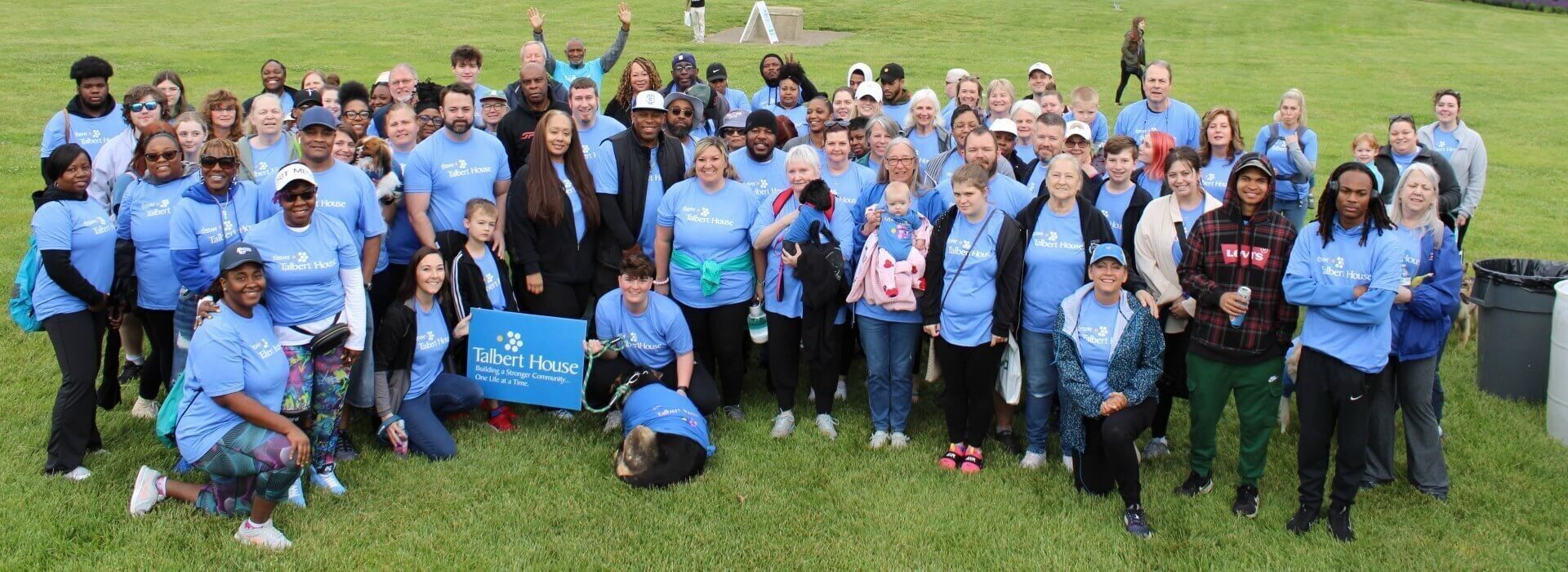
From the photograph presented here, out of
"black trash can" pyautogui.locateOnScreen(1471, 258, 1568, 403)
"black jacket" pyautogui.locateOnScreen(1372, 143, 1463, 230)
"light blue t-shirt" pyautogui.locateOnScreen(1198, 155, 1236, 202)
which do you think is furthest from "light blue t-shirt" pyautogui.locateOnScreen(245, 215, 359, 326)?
"black jacket" pyautogui.locateOnScreen(1372, 143, 1463, 230)

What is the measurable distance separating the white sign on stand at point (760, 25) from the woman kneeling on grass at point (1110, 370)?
27.0m

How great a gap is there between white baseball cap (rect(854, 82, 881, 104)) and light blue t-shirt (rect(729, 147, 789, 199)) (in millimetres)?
2166

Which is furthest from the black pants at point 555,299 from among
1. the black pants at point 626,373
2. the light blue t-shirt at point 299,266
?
the light blue t-shirt at point 299,266

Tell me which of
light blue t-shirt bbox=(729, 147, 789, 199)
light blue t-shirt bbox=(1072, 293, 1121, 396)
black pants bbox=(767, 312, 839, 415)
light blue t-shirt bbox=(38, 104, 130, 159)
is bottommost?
black pants bbox=(767, 312, 839, 415)

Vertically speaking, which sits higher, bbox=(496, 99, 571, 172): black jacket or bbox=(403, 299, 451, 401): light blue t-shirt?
bbox=(496, 99, 571, 172): black jacket

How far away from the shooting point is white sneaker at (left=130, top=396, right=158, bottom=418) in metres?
7.78

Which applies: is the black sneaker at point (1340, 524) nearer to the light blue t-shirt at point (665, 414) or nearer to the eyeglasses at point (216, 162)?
the light blue t-shirt at point (665, 414)

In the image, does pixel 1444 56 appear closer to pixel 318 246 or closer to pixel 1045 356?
pixel 1045 356

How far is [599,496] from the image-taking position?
675 centimetres

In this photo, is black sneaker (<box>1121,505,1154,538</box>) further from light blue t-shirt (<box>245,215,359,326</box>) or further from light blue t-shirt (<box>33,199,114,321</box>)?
light blue t-shirt (<box>33,199,114,321</box>)

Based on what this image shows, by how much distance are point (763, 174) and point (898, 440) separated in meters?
2.17

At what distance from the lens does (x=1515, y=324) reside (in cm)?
823

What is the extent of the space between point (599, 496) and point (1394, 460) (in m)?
5.08

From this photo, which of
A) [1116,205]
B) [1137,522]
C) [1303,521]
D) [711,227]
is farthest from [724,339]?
[1303,521]
